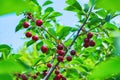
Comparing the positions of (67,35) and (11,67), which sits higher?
(11,67)

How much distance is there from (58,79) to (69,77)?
37 cm

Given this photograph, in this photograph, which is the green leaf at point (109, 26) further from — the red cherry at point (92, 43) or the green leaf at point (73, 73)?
the green leaf at point (73, 73)

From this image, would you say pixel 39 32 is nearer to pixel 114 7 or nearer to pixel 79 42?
pixel 79 42

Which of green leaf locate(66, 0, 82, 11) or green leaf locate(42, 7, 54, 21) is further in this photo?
green leaf locate(42, 7, 54, 21)

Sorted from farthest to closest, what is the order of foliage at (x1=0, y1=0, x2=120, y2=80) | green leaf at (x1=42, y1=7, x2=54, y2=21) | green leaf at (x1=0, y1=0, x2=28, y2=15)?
green leaf at (x1=42, y1=7, x2=54, y2=21), foliage at (x1=0, y1=0, x2=120, y2=80), green leaf at (x1=0, y1=0, x2=28, y2=15)

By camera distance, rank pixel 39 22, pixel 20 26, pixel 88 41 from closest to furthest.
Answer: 1. pixel 88 41
2. pixel 39 22
3. pixel 20 26

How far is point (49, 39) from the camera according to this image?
11.0 ft

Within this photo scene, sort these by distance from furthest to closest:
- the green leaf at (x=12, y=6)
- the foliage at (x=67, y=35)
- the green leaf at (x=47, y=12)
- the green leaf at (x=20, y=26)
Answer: the green leaf at (x=20, y=26) < the green leaf at (x=47, y=12) < the foliage at (x=67, y=35) < the green leaf at (x=12, y=6)

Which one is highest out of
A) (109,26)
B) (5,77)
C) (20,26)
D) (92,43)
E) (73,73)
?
(5,77)

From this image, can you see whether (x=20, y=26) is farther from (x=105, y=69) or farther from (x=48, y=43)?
(x=105, y=69)

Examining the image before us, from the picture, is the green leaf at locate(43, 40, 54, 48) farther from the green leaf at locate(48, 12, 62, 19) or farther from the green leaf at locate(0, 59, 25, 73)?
the green leaf at locate(0, 59, 25, 73)

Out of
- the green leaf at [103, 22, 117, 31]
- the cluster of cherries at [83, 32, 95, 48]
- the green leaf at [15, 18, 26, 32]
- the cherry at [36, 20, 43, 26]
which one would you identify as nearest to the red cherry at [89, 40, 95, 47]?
the cluster of cherries at [83, 32, 95, 48]

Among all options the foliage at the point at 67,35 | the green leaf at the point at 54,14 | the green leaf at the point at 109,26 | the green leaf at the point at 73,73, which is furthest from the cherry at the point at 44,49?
the green leaf at the point at 109,26

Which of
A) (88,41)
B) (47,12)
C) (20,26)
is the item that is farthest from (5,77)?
(20,26)
